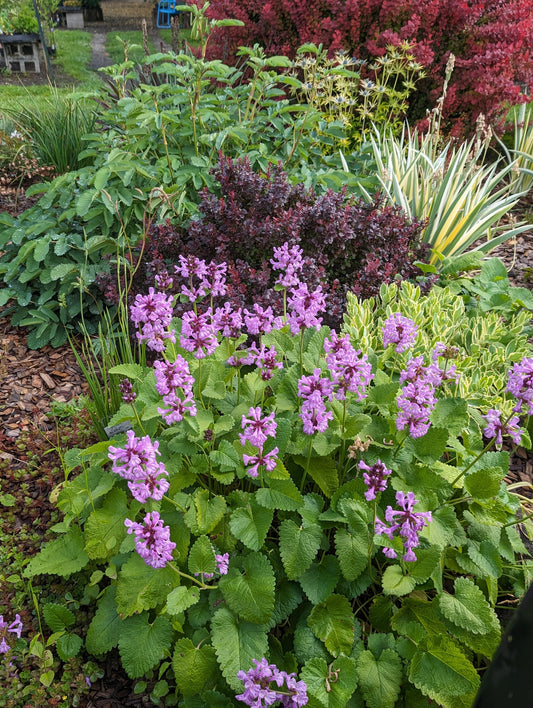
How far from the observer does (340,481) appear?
1.89m

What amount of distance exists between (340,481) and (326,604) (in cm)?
42

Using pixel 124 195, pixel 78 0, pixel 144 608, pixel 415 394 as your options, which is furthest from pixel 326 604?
pixel 78 0

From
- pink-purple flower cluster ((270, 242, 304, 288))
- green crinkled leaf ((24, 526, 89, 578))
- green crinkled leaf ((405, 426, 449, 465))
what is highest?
pink-purple flower cluster ((270, 242, 304, 288))

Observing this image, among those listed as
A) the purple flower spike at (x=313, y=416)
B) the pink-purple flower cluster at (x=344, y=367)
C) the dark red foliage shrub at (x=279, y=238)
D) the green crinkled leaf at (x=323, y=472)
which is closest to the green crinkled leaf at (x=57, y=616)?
the green crinkled leaf at (x=323, y=472)

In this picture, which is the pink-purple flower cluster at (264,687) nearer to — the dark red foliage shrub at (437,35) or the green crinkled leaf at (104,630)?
the green crinkled leaf at (104,630)

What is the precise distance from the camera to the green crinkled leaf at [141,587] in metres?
1.53

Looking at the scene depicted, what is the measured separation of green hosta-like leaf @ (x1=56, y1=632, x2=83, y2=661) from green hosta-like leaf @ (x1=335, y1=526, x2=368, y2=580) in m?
0.86

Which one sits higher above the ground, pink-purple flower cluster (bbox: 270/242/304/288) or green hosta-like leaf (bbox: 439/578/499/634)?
pink-purple flower cluster (bbox: 270/242/304/288)

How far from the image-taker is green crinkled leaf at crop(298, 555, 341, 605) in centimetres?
156

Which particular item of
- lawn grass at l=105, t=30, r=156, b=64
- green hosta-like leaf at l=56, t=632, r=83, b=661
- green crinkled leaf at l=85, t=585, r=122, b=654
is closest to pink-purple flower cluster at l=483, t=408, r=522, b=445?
green crinkled leaf at l=85, t=585, r=122, b=654

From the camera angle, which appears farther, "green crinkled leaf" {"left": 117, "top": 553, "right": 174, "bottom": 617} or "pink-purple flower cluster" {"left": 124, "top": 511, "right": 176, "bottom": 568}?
"green crinkled leaf" {"left": 117, "top": 553, "right": 174, "bottom": 617}

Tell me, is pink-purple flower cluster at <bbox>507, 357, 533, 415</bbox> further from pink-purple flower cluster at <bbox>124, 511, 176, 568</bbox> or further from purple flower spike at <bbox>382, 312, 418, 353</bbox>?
pink-purple flower cluster at <bbox>124, 511, 176, 568</bbox>

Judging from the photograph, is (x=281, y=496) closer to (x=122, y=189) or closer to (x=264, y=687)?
(x=264, y=687)

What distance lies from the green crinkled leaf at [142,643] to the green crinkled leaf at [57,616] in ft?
0.84
